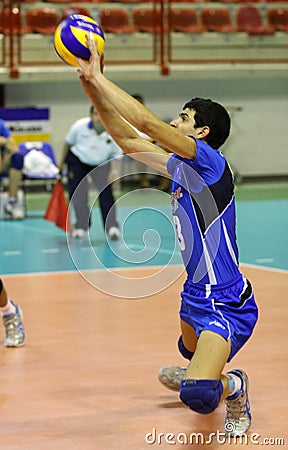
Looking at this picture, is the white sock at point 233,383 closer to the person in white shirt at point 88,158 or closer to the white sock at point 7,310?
the white sock at point 7,310

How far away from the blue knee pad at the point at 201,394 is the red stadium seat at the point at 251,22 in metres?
16.3

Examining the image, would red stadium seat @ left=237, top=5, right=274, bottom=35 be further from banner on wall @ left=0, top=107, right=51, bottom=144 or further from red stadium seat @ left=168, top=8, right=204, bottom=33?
banner on wall @ left=0, top=107, right=51, bottom=144

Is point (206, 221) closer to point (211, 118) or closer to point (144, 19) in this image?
point (211, 118)

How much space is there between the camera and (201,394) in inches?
168

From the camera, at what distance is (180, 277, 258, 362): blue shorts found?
4520 millimetres

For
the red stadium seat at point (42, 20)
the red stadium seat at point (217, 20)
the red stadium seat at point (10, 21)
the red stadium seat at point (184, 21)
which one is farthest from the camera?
the red stadium seat at point (217, 20)

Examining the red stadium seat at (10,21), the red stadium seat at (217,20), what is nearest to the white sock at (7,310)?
the red stadium seat at (10,21)

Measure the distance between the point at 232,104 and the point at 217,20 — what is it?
177cm

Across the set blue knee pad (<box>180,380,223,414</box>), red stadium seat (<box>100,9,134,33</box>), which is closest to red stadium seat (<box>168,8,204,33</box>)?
red stadium seat (<box>100,9,134,33</box>)

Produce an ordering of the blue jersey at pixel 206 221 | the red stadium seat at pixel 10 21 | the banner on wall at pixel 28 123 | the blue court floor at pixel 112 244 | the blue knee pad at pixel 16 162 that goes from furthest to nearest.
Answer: the red stadium seat at pixel 10 21 → the banner on wall at pixel 28 123 → the blue knee pad at pixel 16 162 → the blue court floor at pixel 112 244 → the blue jersey at pixel 206 221

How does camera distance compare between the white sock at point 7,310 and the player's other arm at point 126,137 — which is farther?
the white sock at point 7,310

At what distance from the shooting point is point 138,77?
60.2ft

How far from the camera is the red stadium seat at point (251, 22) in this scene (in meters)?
19.8

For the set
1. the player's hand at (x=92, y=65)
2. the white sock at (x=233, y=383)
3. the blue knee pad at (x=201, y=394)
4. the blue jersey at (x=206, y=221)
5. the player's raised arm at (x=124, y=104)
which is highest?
the player's hand at (x=92, y=65)
